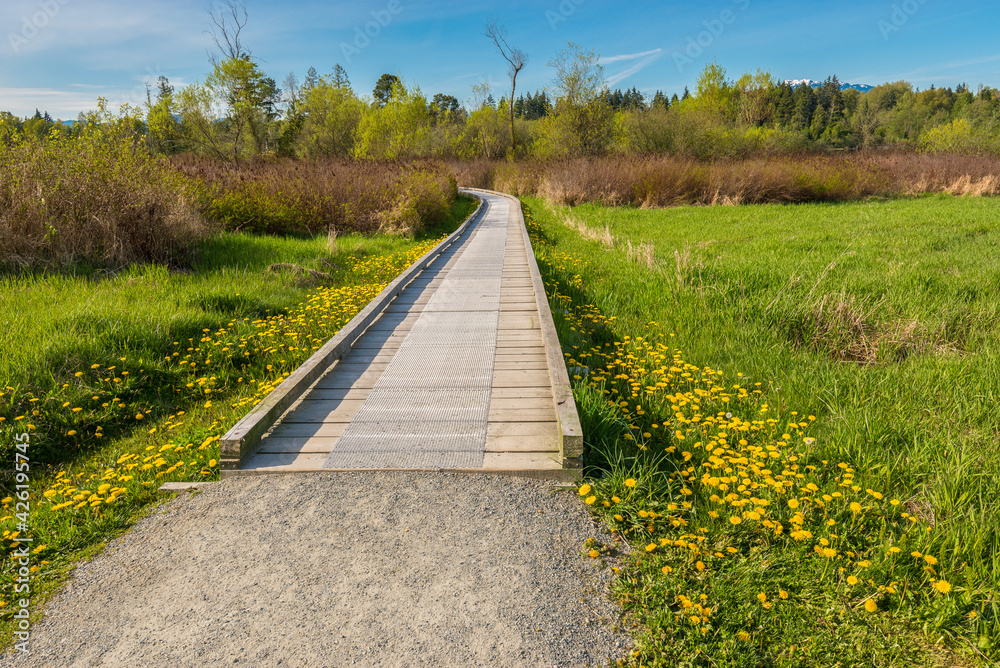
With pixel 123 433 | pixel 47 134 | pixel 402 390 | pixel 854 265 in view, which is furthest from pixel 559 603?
pixel 47 134

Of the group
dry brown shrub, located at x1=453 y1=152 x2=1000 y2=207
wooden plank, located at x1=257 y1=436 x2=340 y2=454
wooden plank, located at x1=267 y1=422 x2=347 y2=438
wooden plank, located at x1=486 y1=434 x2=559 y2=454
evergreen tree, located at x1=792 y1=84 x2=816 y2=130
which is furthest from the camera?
evergreen tree, located at x1=792 y1=84 x2=816 y2=130

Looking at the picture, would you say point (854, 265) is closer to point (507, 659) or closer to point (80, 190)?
point (507, 659)

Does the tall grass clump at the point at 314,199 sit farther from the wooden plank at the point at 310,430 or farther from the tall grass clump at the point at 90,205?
the wooden plank at the point at 310,430

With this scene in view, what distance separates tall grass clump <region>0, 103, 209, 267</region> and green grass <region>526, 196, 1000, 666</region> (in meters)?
6.69

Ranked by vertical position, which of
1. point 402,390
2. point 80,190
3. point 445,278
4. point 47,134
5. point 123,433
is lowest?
point 123,433

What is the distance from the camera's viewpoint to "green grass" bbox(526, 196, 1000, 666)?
86.4 inches

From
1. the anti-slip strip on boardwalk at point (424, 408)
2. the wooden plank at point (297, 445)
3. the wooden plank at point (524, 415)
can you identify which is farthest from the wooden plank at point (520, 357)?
the wooden plank at point (297, 445)

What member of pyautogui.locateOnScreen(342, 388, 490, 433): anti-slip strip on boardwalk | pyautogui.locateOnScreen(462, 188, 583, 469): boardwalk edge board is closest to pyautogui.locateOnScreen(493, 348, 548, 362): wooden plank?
pyautogui.locateOnScreen(462, 188, 583, 469): boardwalk edge board

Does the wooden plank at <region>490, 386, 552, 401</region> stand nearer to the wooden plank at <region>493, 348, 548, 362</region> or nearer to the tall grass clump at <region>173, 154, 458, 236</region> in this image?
the wooden plank at <region>493, 348, 548, 362</region>

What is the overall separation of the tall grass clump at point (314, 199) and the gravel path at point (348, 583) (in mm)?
10518

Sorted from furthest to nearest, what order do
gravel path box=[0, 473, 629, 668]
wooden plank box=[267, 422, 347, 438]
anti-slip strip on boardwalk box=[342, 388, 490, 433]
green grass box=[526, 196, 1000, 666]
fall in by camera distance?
anti-slip strip on boardwalk box=[342, 388, 490, 433]
wooden plank box=[267, 422, 347, 438]
green grass box=[526, 196, 1000, 666]
gravel path box=[0, 473, 629, 668]

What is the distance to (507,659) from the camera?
1.97 metres

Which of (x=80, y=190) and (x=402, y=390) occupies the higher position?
(x=80, y=190)

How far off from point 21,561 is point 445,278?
6760 millimetres
